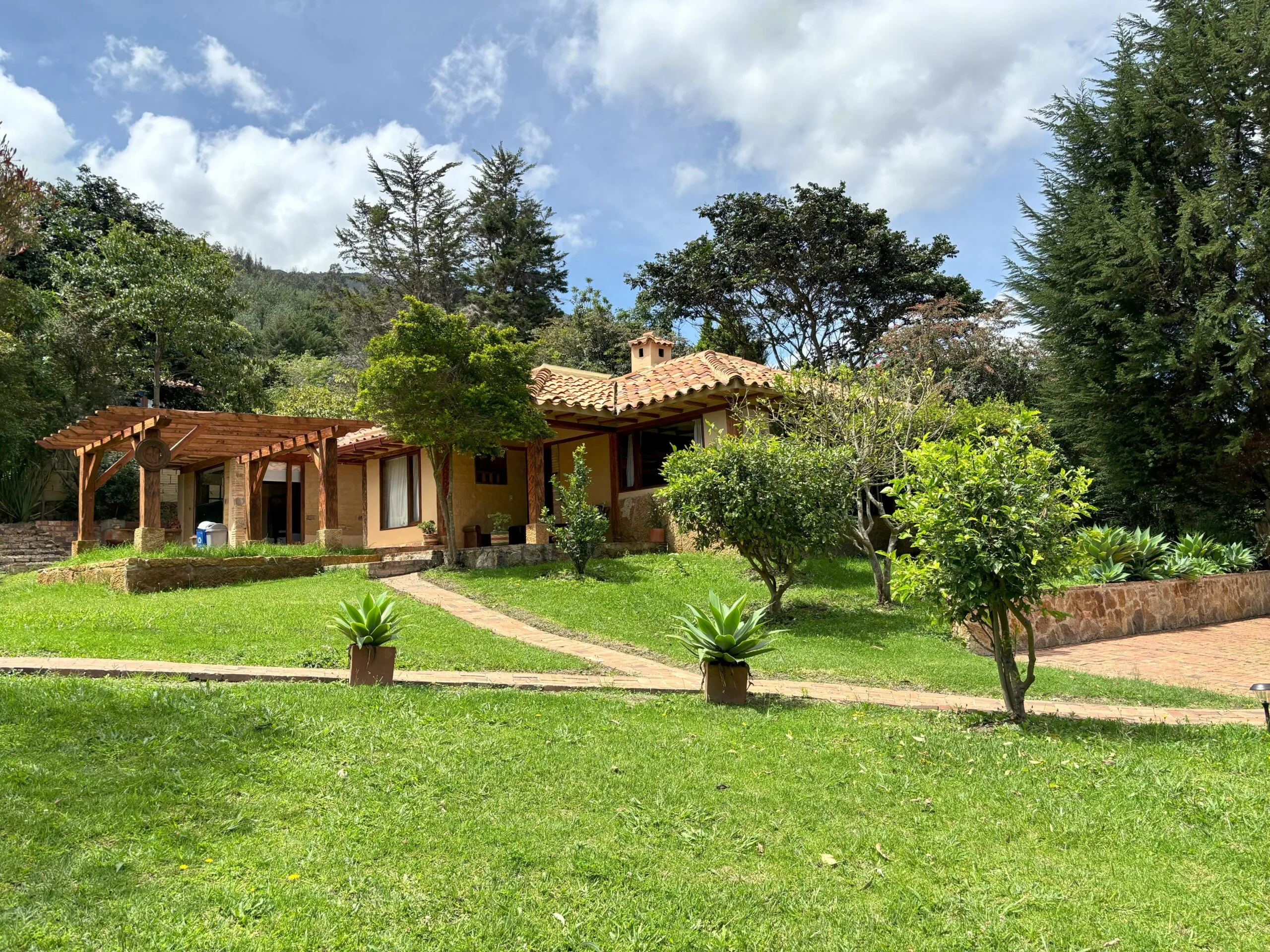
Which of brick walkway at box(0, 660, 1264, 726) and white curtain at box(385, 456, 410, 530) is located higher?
white curtain at box(385, 456, 410, 530)

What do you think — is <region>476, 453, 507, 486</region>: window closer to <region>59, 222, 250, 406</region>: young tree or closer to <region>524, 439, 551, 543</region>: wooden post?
<region>524, 439, 551, 543</region>: wooden post

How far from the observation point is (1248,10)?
15281mm

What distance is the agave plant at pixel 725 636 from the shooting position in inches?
271

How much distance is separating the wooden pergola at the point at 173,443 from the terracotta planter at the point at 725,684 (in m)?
10.7

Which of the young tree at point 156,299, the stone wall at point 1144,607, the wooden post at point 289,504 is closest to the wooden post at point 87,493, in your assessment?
the wooden post at point 289,504

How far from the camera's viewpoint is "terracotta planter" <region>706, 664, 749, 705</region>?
6.87m

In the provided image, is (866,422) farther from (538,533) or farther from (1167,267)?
(1167,267)

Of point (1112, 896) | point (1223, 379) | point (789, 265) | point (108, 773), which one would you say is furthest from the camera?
point (789, 265)

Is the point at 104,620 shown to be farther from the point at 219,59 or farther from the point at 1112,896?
the point at 1112,896

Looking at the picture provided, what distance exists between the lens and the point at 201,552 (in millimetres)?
15281

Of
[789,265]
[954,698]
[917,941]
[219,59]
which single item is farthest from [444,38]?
[789,265]

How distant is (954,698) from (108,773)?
6754mm

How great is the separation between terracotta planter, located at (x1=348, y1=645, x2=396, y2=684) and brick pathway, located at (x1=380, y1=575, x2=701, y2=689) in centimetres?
249

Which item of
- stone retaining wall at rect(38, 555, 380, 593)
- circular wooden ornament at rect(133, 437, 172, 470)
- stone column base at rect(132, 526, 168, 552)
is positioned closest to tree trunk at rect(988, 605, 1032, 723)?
stone retaining wall at rect(38, 555, 380, 593)
